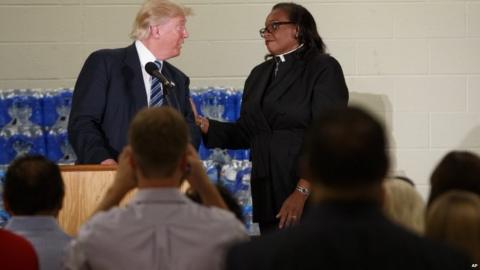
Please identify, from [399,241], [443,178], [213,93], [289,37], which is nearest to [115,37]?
[213,93]

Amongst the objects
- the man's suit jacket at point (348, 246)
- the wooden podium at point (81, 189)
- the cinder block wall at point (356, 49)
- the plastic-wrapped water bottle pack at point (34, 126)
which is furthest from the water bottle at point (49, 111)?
the man's suit jacket at point (348, 246)

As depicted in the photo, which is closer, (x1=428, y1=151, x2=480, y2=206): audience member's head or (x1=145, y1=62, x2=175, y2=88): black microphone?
(x1=428, y1=151, x2=480, y2=206): audience member's head

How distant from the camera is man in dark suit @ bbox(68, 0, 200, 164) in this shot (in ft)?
13.9

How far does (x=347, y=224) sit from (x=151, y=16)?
295 cm

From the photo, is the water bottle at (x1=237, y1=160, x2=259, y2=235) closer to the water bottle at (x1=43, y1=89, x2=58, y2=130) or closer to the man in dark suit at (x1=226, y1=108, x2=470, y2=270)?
the water bottle at (x1=43, y1=89, x2=58, y2=130)

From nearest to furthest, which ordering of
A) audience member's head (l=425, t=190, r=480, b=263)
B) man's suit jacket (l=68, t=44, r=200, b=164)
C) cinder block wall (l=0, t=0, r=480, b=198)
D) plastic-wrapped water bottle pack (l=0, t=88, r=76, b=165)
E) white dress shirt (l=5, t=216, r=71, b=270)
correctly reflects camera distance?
audience member's head (l=425, t=190, r=480, b=263) → white dress shirt (l=5, t=216, r=71, b=270) → man's suit jacket (l=68, t=44, r=200, b=164) → plastic-wrapped water bottle pack (l=0, t=88, r=76, b=165) → cinder block wall (l=0, t=0, r=480, b=198)

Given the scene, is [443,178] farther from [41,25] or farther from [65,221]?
[41,25]

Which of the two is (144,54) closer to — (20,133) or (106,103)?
(106,103)

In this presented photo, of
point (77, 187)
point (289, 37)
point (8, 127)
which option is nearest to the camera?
point (77, 187)

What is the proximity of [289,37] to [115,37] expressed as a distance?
5.63 ft

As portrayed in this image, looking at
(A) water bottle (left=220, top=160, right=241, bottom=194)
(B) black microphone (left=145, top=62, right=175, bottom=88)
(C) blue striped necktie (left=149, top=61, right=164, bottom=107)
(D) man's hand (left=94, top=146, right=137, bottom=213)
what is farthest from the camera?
(A) water bottle (left=220, top=160, right=241, bottom=194)

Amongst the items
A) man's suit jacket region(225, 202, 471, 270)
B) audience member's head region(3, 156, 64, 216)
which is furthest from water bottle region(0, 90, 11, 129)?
man's suit jacket region(225, 202, 471, 270)

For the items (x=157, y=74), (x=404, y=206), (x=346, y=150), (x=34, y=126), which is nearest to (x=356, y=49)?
(x=34, y=126)

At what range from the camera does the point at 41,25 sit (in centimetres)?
610
